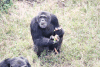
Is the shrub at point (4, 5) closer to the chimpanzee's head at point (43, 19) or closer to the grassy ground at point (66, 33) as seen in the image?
the grassy ground at point (66, 33)

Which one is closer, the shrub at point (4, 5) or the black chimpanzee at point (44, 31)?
the black chimpanzee at point (44, 31)

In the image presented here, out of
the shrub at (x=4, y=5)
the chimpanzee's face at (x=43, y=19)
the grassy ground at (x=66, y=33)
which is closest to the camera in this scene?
the chimpanzee's face at (x=43, y=19)

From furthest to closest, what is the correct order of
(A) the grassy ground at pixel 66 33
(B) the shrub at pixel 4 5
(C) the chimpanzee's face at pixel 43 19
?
(B) the shrub at pixel 4 5 → (A) the grassy ground at pixel 66 33 → (C) the chimpanzee's face at pixel 43 19

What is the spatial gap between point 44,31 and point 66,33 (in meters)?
1.48

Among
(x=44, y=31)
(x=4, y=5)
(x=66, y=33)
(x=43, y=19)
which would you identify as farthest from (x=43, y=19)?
(x=4, y=5)

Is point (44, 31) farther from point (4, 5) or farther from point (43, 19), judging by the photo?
point (4, 5)

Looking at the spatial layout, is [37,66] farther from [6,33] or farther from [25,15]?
[25,15]

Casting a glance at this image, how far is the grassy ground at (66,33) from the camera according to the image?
5008 mm

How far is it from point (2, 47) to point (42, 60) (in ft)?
5.36

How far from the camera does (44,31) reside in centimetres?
483

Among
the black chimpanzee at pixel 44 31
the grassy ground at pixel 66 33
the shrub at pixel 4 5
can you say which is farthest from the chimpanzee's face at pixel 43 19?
the shrub at pixel 4 5

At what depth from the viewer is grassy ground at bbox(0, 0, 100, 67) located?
197 inches

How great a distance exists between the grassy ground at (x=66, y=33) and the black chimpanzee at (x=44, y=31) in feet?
1.77

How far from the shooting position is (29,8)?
280 inches
